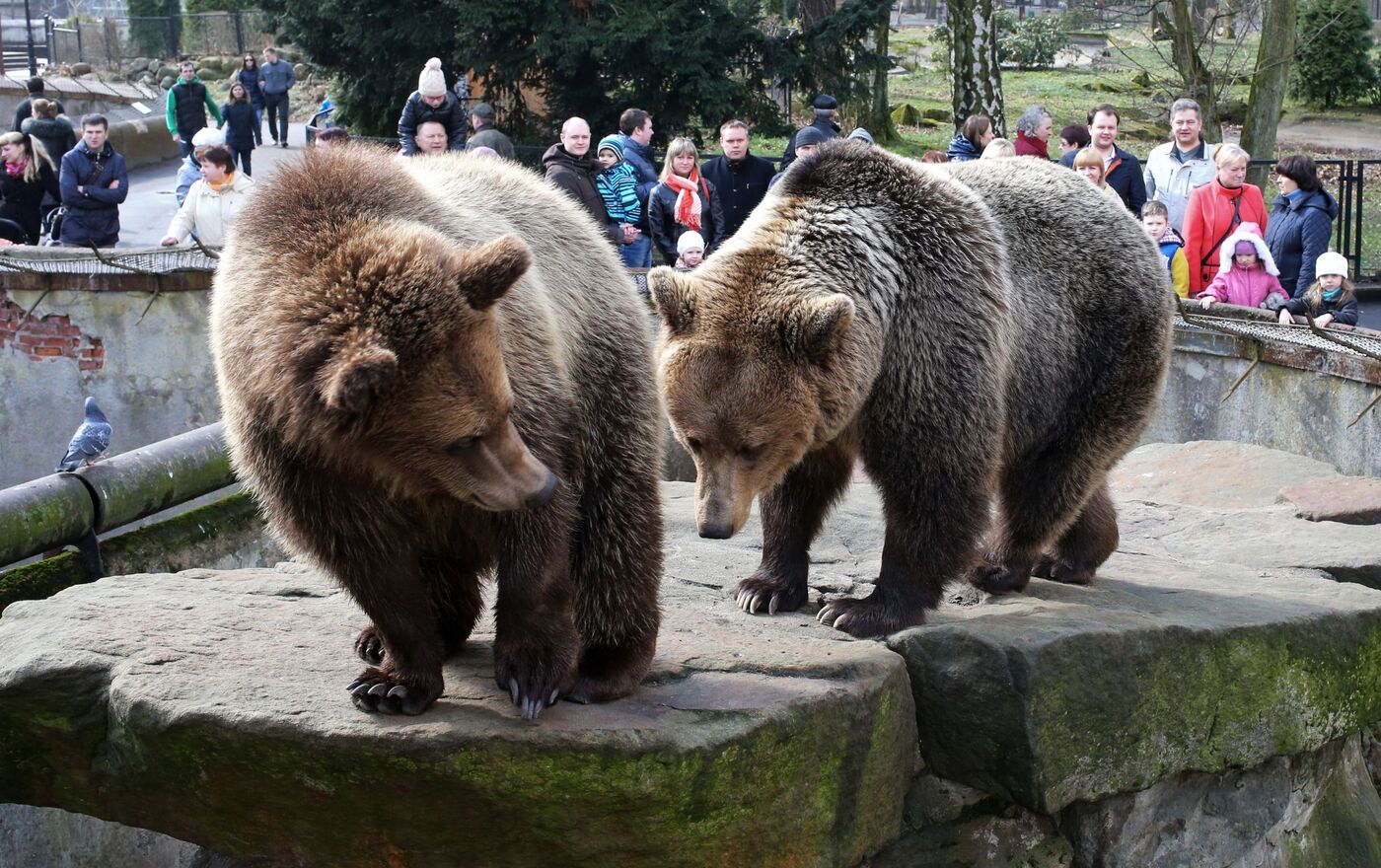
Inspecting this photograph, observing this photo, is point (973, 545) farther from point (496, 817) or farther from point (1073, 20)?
point (1073, 20)

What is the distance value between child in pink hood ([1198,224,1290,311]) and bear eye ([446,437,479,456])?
278 inches

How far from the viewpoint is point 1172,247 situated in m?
9.73

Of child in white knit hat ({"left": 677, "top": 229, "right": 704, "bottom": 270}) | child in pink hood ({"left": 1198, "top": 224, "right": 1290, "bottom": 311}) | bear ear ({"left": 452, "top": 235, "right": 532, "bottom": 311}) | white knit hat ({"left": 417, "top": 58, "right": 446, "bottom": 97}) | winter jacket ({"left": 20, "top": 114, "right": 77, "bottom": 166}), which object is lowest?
child in pink hood ({"left": 1198, "top": 224, "right": 1290, "bottom": 311})

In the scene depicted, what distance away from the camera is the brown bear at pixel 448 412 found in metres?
3.32

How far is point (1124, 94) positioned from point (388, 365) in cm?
3009

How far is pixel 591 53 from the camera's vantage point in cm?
1481

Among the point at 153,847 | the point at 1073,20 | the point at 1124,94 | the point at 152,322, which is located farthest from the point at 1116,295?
the point at 1124,94

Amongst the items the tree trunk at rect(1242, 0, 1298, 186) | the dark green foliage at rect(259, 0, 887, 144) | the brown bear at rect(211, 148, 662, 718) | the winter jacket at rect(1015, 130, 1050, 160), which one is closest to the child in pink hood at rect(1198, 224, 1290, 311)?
the winter jacket at rect(1015, 130, 1050, 160)

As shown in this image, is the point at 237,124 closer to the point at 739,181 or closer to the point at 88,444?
the point at 739,181

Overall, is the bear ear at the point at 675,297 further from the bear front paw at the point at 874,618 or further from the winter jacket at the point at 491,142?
the winter jacket at the point at 491,142

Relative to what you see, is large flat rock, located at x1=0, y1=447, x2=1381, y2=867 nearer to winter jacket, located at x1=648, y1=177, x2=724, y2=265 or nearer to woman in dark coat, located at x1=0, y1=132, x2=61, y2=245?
winter jacket, located at x1=648, y1=177, x2=724, y2=265

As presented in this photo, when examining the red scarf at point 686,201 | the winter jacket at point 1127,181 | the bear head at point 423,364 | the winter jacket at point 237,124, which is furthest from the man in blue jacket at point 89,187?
the bear head at point 423,364

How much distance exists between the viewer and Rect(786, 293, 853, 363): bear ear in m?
4.36

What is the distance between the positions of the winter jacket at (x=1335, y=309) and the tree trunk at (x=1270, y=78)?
896 cm
